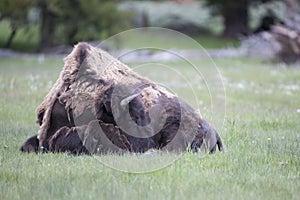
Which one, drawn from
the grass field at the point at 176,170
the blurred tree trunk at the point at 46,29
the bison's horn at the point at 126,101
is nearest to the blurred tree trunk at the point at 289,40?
the blurred tree trunk at the point at 46,29

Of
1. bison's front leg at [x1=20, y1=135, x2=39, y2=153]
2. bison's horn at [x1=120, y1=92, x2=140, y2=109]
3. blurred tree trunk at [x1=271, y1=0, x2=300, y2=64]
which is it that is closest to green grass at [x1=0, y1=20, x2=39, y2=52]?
blurred tree trunk at [x1=271, y1=0, x2=300, y2=64]

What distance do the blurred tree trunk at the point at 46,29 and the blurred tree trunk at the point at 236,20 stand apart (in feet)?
33.1

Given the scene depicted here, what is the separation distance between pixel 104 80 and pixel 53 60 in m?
15.5

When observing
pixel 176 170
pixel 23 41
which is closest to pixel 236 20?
pixel 23 41

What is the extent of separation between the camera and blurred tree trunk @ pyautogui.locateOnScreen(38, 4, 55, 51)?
24.1 metres

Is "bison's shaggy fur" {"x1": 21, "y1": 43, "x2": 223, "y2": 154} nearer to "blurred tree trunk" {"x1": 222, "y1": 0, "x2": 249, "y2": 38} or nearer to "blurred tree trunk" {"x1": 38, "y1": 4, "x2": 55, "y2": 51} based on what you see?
"blurred tree trunk" {"x1": 38, "y1": 4, "x2": 55, "y2": 51}

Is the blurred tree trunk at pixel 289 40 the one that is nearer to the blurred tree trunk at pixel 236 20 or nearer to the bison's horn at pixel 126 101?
the blurred tree trunk at pixel 236 20

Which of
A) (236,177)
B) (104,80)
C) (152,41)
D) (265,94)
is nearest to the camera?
(236,177)

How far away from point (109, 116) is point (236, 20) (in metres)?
26.6

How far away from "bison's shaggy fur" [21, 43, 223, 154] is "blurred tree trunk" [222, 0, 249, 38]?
24.6m

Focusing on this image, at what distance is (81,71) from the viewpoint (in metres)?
6.23

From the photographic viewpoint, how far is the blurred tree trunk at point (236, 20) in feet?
101

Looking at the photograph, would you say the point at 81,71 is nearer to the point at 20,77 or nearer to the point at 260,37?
the point at 20,77

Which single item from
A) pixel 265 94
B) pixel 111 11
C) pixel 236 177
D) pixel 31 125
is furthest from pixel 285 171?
pixel 111 11
